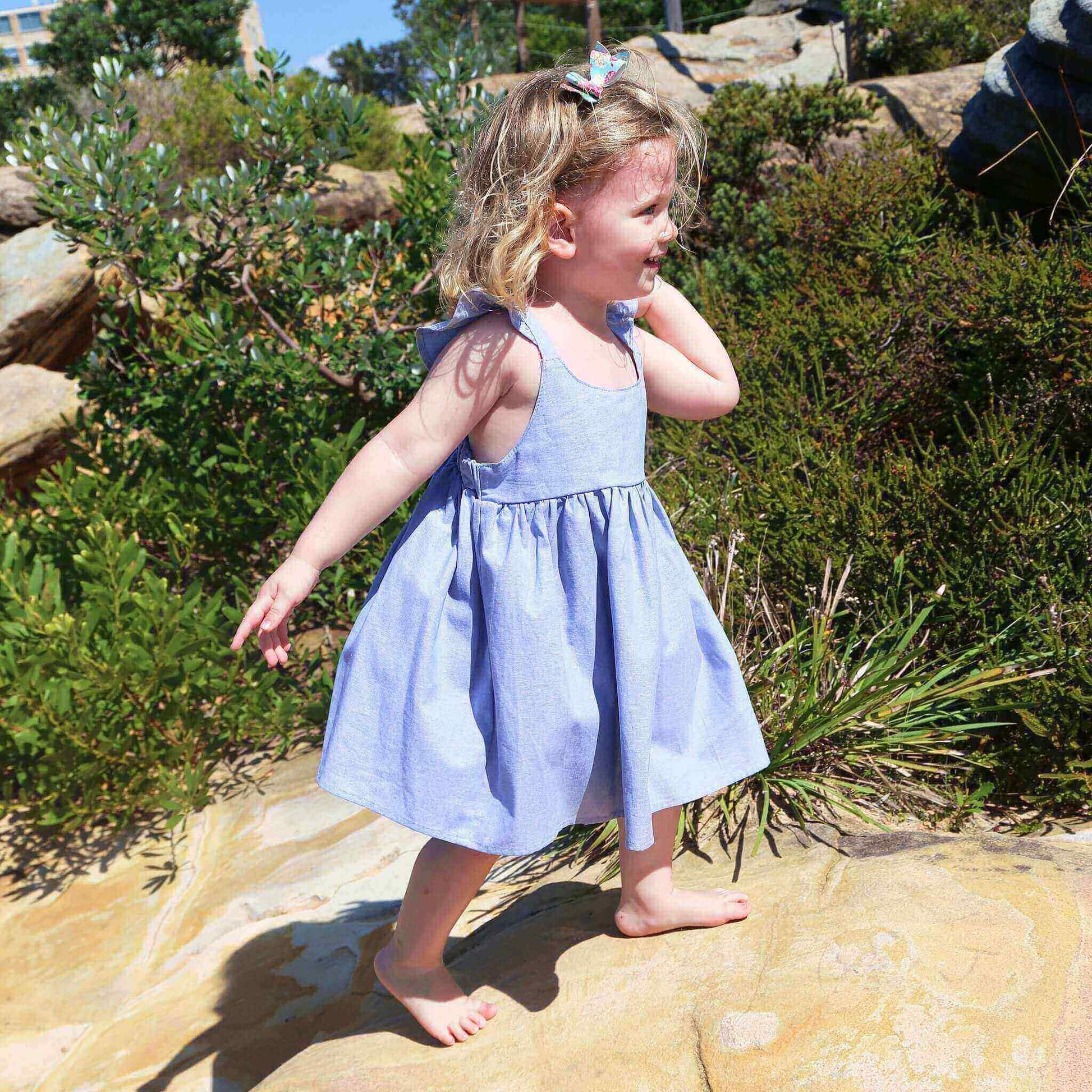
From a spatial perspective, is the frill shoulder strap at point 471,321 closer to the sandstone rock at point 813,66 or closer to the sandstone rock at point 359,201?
the sandstone rock at point 359,201

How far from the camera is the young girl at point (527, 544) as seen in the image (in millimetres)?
1656

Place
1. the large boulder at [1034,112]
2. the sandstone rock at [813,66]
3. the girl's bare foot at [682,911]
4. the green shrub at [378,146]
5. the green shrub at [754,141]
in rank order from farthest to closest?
the green shrub at [378,146] → the sandstone rock at [813,66] → the green shrub at [754,141] → the large boulder at [1034,112] → the girl's bare foot at [682,911]

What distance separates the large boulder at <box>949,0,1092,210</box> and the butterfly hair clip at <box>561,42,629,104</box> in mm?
2729

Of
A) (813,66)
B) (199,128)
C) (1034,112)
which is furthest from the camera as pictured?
(199,128)

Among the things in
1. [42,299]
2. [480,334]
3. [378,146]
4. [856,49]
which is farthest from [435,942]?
[378,146]

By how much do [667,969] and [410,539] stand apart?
0.93 metres

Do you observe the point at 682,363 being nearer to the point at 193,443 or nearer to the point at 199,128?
the point at 193,443

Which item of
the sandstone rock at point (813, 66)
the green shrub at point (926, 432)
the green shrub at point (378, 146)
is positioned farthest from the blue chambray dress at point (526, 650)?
the green shrub at point (378, 146)

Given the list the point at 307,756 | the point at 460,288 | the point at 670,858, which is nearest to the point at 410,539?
the point at 460,288

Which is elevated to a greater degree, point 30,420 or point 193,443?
point 30,420

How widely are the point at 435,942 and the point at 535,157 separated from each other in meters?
1.43

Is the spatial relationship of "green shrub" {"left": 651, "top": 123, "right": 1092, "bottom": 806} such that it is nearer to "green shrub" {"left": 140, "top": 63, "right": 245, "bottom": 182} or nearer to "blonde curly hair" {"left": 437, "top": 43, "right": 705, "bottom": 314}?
"blonde curly hair" {"left": 437, "top": 43, "right": 705, "bottom": 314}

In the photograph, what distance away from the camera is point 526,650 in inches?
66.2

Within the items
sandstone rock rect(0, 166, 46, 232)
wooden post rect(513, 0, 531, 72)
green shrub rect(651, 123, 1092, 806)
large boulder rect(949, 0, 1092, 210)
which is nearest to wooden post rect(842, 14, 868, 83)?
large boulder rect(949, 0, 1092, 210)
